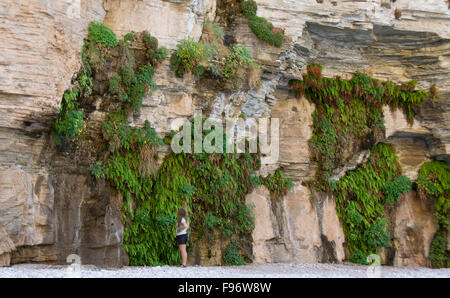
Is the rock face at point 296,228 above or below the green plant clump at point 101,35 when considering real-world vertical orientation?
below

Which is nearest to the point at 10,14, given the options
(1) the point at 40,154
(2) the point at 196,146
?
(1) the point at 40,154

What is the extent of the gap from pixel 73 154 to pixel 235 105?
5.45 metres

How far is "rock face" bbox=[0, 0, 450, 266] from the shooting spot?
1138 cm

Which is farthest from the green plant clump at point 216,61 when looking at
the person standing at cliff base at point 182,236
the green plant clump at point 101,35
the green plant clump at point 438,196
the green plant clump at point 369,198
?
the green plant clump at point 438,196

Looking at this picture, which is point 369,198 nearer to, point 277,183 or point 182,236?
point 277,183

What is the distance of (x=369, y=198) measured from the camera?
1823 cm

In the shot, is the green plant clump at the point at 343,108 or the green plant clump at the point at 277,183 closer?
the green plant clump at the point at 277,183
